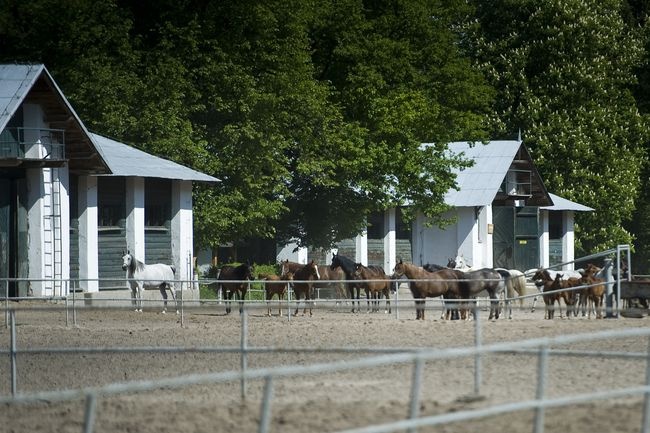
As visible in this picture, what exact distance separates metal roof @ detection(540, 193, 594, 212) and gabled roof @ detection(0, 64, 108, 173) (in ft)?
95.0

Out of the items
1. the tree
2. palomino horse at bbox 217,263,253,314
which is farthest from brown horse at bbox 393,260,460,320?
the tree

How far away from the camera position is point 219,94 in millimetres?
54000

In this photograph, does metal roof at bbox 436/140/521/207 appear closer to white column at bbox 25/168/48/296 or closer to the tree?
the tree

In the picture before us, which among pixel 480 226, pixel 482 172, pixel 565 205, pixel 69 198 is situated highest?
pixel 482 172

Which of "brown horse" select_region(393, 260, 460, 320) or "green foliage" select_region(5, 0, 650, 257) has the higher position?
"green foliage" select_region(5, 0, 650, 257)

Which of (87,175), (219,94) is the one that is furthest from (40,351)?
(219,94)

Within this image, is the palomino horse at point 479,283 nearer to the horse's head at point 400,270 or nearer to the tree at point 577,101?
the horse's head at point 400,270

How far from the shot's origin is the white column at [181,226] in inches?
1891

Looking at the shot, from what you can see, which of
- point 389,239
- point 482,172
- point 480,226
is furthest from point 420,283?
point 482,172

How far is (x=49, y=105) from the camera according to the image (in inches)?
1641

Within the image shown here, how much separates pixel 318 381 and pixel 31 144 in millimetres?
23819

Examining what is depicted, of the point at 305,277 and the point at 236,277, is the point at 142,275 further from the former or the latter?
the point at 305,277

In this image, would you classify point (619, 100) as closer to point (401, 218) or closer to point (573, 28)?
point (573, 28)

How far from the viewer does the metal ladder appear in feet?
136
